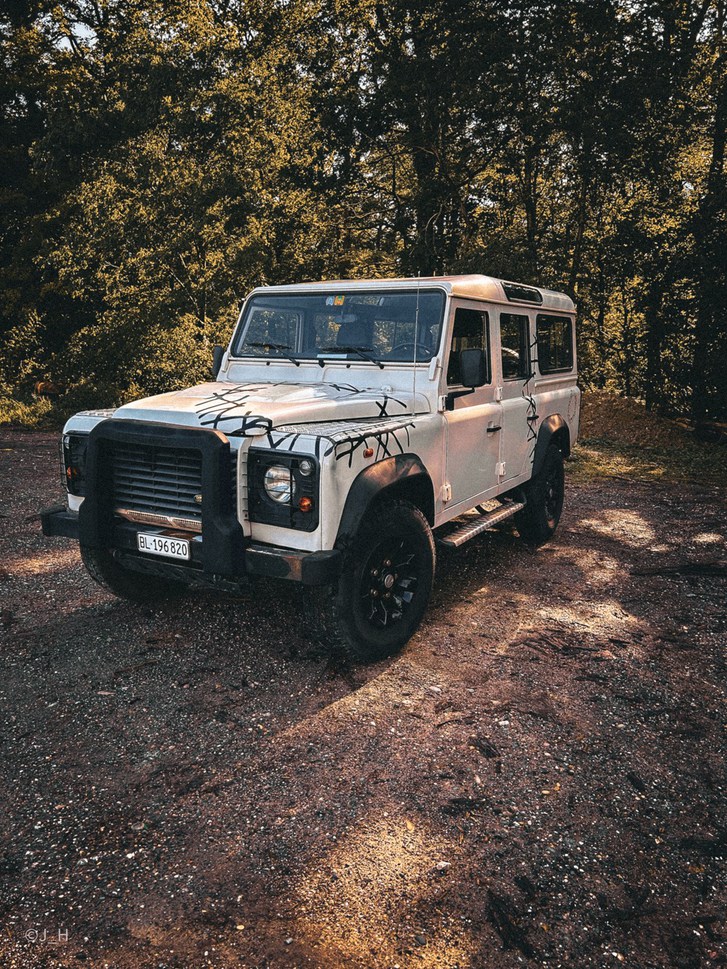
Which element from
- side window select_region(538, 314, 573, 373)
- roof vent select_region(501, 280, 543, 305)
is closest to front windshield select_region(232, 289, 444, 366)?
roof vent select_region(501, 280, 543, 305)

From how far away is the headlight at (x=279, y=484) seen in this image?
354 centimetres

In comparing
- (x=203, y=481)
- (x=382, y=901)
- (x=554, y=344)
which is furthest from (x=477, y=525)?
(x=382, y=901)

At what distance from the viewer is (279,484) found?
357cm

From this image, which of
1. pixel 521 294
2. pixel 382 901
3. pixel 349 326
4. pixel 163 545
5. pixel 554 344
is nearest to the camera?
pixel 382 901

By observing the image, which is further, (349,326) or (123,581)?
(349,326)

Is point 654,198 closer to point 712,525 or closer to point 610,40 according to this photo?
point 610,40

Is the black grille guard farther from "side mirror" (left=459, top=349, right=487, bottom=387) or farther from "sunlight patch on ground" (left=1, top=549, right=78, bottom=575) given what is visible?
"sunlight patch on ground" (left=1, top=549, right=78, bottom=575)

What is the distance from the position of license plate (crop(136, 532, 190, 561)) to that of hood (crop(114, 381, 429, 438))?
61 cm

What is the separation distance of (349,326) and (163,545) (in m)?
1.99

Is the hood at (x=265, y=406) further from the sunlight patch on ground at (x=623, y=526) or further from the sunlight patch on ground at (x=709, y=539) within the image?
the sunlight patch on ground at (x=709, y=539)

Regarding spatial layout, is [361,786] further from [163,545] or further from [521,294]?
[521,294]

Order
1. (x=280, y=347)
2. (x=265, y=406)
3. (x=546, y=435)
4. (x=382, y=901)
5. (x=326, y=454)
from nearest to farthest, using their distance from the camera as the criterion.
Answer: (x=382, y=901), (x=326, y=454), (x=265, y=406), (x=280, y=347), (x=546, y=435)

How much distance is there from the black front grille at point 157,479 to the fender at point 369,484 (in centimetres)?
59

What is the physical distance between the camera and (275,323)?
5168mm
